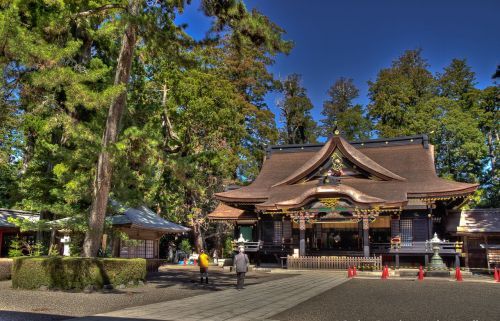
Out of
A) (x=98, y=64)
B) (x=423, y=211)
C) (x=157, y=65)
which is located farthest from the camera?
(x=157, y=65)

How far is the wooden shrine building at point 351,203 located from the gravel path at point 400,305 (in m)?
9.49

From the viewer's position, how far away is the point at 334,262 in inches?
901

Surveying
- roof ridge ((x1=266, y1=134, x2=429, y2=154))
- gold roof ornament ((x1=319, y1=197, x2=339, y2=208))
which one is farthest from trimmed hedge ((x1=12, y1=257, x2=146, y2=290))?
roof ridge ((x1=266, y1=134, x2=429, y2=154))

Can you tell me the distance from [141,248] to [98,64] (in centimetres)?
1101

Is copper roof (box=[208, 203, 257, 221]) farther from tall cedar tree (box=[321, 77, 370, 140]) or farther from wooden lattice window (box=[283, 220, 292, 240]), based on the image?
tall cedar tree (box=[321, 77, 370, 140])

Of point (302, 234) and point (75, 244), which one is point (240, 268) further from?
point (302, 234)

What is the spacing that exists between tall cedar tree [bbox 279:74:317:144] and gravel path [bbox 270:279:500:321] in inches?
1527

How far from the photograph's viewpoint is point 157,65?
32000mm

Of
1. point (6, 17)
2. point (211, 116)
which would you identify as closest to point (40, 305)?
point (6, 17)

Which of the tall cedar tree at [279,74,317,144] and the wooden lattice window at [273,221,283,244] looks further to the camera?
the tall cedar tree at [279,74,317,144]

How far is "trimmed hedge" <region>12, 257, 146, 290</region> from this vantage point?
1310 cm

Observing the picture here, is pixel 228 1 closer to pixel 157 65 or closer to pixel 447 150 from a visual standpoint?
pixel 157 65

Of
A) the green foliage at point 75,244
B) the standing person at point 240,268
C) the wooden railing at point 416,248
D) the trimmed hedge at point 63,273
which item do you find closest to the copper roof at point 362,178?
the wooden railing at point 416,248

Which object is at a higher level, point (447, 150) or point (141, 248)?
point (447, 150)
